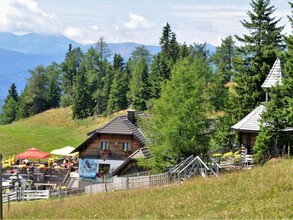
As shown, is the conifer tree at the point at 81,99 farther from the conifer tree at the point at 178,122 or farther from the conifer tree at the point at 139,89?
the conifer tree at the point at 178,122

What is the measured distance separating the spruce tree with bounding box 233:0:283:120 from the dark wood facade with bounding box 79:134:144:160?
10580 millimetres

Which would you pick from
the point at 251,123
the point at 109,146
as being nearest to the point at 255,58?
the point at 251,123

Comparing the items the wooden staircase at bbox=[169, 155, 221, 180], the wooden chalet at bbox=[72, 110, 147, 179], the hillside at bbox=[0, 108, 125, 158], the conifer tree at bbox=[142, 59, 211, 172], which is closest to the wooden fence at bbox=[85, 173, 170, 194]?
the wooden staircase at bbox=[169, 155, 221, 180]

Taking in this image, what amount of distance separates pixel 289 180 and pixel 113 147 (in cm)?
3195

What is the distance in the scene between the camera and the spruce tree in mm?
42500

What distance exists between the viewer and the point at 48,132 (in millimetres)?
79188

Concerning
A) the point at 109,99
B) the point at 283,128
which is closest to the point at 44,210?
the point at 283,128

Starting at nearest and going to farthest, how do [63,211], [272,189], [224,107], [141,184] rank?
[272,189], [63,211], [141,184], [224,107]

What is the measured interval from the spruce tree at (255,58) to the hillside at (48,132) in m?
31.4

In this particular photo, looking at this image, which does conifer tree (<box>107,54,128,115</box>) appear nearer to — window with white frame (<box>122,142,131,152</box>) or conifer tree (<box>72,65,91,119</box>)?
conifer tree (<box>72,65,91,119</box>)

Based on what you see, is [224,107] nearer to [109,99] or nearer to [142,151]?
[142,151]

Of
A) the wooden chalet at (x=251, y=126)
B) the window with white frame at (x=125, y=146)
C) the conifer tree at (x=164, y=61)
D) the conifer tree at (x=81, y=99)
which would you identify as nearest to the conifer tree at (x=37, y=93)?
the conifer tree at (x=81, y=99)

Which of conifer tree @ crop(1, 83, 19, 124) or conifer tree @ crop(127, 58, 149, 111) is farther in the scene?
conifer tree @ crop(1, 83, 19, 124)

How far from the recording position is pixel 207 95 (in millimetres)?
40750
